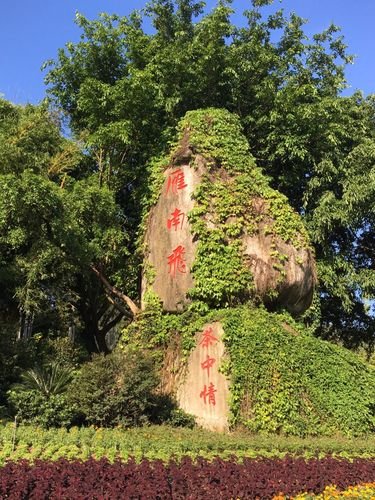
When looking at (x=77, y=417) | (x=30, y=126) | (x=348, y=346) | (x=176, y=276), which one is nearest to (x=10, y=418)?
(x=77, y=417)

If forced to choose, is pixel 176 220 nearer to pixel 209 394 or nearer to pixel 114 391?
pixel 209 394

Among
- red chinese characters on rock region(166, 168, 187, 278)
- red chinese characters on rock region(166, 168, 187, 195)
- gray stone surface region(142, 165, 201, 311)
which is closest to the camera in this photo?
gray stone surface region(142, 165, 201, 311)

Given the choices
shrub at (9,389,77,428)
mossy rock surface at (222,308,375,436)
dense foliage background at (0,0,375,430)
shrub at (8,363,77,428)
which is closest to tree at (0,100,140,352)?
dense foliage background at (0,0,375,430)

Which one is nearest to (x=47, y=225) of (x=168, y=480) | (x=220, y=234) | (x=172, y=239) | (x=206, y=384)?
(x=172, y=239)

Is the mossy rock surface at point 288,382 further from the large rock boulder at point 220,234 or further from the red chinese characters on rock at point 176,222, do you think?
the red chinese characters on rock at point 176,222

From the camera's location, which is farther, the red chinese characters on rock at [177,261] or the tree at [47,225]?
the red chinese characters on rock at [177,261]

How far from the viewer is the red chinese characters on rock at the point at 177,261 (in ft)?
32.3

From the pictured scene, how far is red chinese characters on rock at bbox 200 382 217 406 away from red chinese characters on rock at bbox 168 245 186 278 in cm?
235

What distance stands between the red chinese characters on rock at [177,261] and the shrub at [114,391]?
2357 millimetres

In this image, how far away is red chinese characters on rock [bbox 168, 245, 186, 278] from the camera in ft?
32.3

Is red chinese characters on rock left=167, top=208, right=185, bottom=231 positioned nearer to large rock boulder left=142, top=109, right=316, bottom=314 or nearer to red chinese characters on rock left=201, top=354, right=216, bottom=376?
large rock boulder left=142, top=109, right=316, bottom=314

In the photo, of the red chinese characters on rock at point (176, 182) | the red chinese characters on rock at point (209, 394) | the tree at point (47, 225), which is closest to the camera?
the red chinese characters on rock at point (209, 394)

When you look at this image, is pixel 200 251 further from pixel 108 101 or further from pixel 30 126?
pixel 108 101

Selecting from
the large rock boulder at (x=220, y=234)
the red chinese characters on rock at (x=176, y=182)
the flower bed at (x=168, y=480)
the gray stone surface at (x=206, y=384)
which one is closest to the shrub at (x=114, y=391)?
the gray stone surface at (x=206, y=384)
